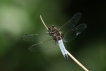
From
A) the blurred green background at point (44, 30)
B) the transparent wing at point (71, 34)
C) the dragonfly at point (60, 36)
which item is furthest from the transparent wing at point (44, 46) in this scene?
the blurred green background at point (44, 30)

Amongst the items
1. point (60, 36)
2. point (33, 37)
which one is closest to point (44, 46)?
point (33, 37)

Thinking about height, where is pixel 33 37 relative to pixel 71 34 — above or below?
above

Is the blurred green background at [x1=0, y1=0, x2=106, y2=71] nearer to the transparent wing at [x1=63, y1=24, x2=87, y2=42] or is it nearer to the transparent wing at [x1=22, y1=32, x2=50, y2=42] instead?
the transparent wing at [x1=22, y1=32, x2=50, y2=42]

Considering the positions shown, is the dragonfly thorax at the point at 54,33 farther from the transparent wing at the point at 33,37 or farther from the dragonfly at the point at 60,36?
the transparent wing at the point at 33,37

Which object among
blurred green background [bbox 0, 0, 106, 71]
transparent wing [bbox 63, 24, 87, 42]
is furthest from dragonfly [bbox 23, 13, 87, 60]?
blurred green background [bbox 0, 0, 106, 71]

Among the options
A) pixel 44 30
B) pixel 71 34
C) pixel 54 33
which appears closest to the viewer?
pixel 54 33

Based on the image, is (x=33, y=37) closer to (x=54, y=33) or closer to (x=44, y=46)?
(x=44, y=46)

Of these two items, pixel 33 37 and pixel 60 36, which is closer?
pixel 60 36
